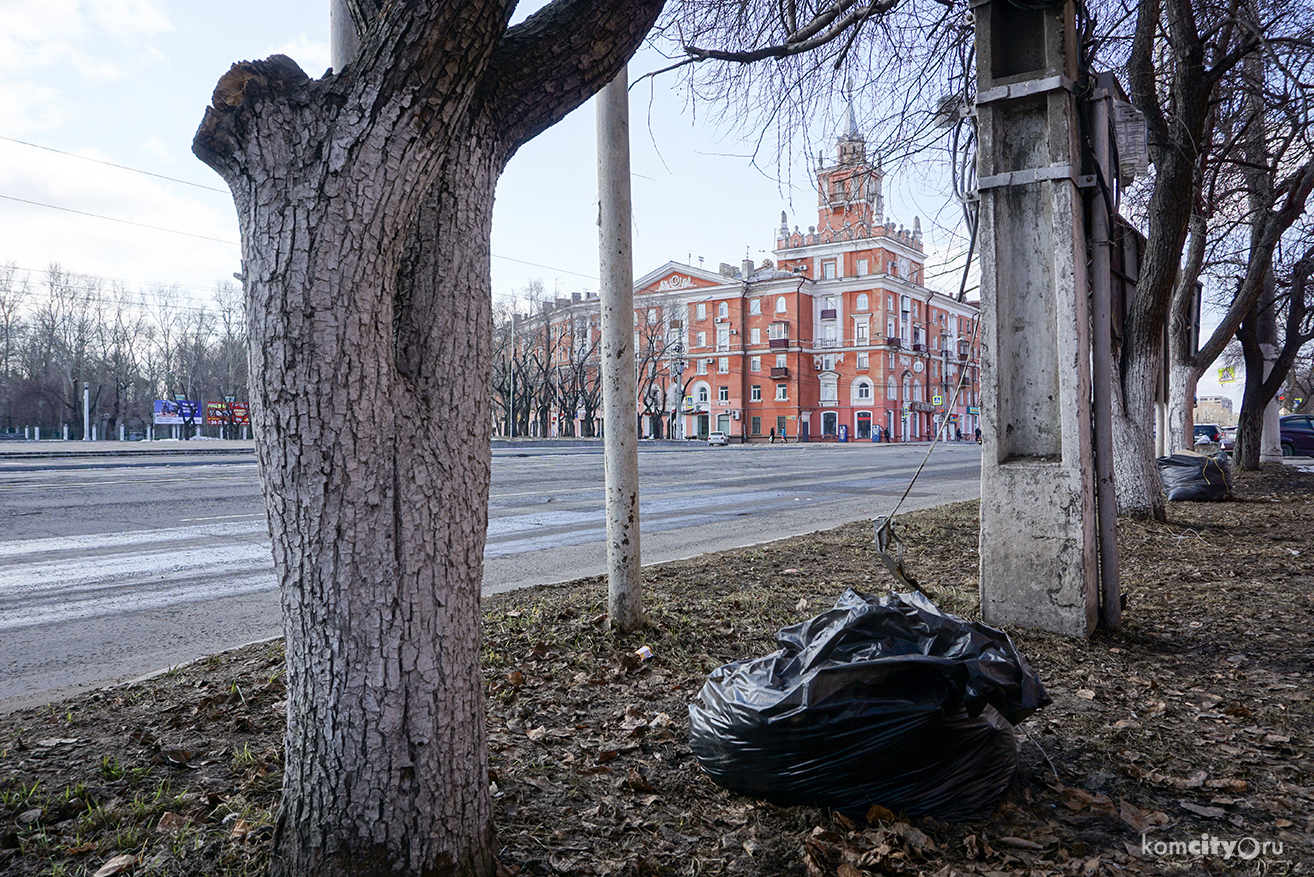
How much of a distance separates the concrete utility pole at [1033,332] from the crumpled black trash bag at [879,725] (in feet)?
6.90

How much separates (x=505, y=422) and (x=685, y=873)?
7126cm

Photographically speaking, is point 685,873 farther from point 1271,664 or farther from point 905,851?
point 1271,664

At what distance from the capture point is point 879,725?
2355mm

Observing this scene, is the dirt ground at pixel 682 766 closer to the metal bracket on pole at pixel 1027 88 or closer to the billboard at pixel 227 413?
the metal bracket on pole at pixel 1027 88

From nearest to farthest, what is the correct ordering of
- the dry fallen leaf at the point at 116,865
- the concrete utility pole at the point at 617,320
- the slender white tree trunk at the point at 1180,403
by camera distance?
the dry fallen leaf at the point at 116,865 < the concrete utility pole at the point at 617,320 < the slender white tree trunk at the point at 1180,403

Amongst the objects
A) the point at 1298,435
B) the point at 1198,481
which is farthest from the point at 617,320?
the point at 1298,435

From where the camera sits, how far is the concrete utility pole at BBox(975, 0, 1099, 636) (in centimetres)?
445

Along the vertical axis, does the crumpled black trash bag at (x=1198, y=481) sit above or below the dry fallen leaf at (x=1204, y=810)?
above

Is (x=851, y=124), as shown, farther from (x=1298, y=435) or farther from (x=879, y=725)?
(x=1298, y=435)

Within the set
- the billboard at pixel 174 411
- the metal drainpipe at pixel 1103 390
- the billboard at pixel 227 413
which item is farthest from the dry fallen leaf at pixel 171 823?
the billboard at pixel 174 411

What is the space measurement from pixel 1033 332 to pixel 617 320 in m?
2.49

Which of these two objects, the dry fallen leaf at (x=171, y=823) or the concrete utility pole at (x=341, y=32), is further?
the concrete utility pole at (x=341, y=32)

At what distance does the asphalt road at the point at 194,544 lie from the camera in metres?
4.77

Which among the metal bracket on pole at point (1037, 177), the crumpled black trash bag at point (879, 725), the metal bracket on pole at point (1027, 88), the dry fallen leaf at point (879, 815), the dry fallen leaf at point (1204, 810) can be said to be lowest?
the dry fallen leaf at point (1204, 810)
